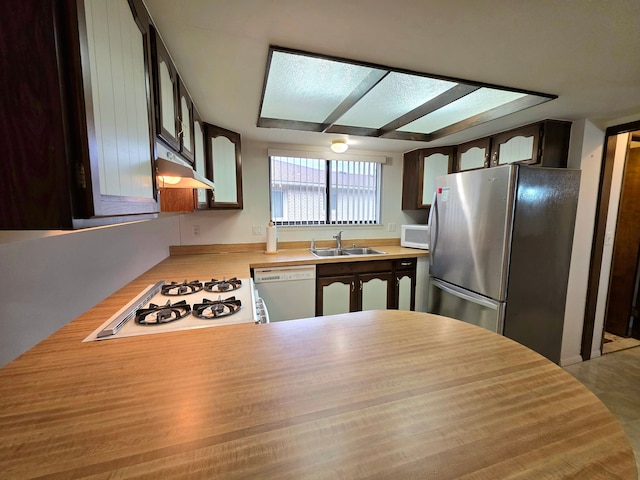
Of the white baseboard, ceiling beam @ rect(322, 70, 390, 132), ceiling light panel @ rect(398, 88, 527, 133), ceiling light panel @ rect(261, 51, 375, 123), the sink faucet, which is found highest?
ceiling light panel @ rect(398, 88, 527, 133)

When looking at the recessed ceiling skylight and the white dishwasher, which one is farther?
the white dishwasher

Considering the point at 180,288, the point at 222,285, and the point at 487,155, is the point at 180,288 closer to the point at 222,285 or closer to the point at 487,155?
the point at 222,285

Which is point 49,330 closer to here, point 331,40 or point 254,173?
point 331,40

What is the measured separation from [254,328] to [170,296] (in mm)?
702

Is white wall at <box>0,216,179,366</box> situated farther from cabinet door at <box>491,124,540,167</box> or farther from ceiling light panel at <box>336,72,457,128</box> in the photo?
cabinet door at <box>491,124,540,167</box>

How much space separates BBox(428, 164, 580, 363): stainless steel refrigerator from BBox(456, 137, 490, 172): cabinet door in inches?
17.8

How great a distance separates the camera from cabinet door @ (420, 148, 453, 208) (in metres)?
2.83

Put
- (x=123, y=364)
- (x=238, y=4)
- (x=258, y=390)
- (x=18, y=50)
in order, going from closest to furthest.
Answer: (x=18, y=50)
(x=258, y=390)
(x=123, y=364)
(x=238, y=4)

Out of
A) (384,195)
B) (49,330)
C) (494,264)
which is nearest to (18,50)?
(49,330)

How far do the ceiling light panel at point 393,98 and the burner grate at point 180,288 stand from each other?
63.1 inches

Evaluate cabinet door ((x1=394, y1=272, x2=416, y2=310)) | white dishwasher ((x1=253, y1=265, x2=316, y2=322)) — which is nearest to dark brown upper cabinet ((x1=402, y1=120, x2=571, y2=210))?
cabinet door ((x1=394, y1=272, x2=416, y2=310))

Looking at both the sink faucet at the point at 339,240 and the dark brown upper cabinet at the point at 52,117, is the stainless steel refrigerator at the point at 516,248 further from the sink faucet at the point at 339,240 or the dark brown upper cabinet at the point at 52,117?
the dark brown upper cabinet at the point at 52,117

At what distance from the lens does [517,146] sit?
7.20 feet

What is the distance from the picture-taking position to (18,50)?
474mm
